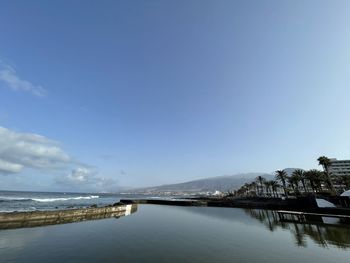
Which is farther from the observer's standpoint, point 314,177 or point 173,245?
point 314,177

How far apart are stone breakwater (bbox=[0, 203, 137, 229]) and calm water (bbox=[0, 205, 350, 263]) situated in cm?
203

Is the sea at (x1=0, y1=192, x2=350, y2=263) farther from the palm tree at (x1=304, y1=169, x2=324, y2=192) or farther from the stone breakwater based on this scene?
the palm tree at (x1=304, y1=169, x2=324, y2=192)

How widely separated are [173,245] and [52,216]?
862 inches

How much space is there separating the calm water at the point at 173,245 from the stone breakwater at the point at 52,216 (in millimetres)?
2035

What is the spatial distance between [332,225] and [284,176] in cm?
5107

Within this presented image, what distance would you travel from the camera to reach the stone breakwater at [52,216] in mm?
28609

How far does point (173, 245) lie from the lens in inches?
900

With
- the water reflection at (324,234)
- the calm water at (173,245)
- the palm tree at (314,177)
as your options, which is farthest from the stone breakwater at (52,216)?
the palm tree at (314,177)

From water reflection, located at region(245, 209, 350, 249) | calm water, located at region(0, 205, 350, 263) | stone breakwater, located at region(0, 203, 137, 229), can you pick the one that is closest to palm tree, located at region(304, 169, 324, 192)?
water reflection, located at region(245, 209, 350, 249)

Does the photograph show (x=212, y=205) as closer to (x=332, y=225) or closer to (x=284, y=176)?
(x=284, y=176)

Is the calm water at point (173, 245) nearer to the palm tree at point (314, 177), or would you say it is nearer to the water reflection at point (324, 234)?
the water reflection at point (324, 234)

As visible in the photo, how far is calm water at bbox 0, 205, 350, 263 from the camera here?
18.6 metres

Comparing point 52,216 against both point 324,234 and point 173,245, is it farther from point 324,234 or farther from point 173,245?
point 324,234

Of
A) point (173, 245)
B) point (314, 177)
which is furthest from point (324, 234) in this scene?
point (314, 177)
